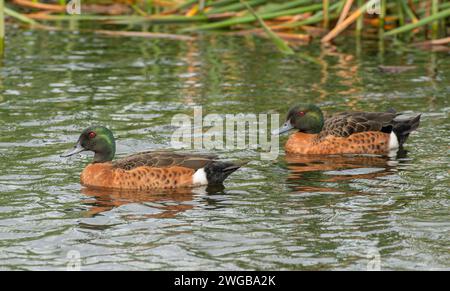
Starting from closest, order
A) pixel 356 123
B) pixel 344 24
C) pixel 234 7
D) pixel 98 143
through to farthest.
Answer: pixel 98 143 < pixel 356 123 < pixel 344 24 < pixel 234 7

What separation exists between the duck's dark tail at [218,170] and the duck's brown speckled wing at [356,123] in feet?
6.58

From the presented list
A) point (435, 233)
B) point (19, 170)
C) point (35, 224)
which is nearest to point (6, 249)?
point (35, 224)

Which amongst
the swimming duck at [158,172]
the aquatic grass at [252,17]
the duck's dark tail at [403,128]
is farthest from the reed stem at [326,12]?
the swimming duck at [158,172]

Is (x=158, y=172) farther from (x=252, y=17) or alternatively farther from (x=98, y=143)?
(x=252, y=17)

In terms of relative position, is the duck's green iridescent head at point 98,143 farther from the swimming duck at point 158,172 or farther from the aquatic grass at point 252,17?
the aquatic grass at point 252,17

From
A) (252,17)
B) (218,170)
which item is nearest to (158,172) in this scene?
(218,170)

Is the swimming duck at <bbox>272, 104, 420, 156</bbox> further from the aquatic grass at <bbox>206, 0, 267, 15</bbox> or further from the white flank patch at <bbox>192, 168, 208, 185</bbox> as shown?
the aquatic grass at <bbox>206, 0, 267, 15</bbox>

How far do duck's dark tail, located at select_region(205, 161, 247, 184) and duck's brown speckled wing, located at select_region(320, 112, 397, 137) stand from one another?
200 centimetres

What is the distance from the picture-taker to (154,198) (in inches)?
435

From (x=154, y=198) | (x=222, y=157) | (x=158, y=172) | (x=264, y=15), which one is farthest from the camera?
(x=264, y=15)

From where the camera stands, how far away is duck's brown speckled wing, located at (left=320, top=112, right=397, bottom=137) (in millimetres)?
13055

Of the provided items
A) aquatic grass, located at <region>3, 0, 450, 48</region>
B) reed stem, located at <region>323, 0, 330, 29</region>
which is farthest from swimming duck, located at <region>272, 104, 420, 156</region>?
reed stem, located at <region>323, 0, 330, 29</region>

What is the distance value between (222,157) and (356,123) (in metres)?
1.71

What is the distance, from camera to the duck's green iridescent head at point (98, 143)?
1170 cm
